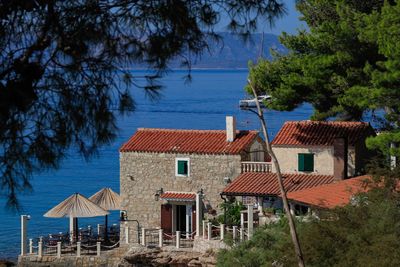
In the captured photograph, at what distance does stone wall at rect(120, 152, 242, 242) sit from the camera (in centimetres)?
3825

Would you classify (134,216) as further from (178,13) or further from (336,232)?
(178,13)

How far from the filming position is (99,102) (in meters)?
10.1

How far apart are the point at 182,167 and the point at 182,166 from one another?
4 cm

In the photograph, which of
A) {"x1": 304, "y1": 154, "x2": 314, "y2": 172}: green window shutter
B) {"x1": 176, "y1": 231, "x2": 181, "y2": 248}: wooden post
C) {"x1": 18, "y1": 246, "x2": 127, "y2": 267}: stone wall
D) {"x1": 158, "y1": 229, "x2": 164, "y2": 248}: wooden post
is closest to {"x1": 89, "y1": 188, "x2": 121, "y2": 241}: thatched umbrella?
{"x1": 18, "y1": 246, "x2": 127, "y2": 267}: stone wall

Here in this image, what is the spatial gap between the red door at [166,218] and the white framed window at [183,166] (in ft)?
4.28

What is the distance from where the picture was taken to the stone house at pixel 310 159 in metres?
35.8

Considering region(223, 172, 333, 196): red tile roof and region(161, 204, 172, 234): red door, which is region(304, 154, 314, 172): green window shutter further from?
region(161, 204, 172, 234): red door

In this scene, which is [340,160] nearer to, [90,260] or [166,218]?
[166,218]

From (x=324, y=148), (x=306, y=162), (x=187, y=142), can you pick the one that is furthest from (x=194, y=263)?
(x=324, y=148)

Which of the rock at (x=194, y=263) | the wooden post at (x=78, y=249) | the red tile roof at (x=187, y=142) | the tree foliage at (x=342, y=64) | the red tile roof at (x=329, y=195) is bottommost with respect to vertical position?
the rock at (x=194, y=263)

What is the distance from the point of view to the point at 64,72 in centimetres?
994

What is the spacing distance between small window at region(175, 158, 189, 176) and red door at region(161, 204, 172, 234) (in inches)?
51.4

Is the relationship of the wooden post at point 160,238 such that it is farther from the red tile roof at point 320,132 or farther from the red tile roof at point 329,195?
the red tile roof at point 329,195

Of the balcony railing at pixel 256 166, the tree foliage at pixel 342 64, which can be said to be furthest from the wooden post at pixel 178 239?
the tree foliage at pixel 342 64
